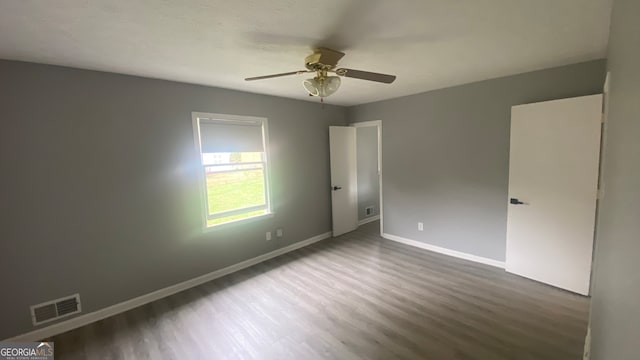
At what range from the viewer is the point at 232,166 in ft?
11.5

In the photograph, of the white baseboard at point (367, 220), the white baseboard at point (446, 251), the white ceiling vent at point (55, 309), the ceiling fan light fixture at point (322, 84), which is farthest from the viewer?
the white baseboard at point (367, 220)

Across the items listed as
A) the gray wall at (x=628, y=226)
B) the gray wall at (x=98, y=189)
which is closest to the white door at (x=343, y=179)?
the gray wall at (x=98, y=189)

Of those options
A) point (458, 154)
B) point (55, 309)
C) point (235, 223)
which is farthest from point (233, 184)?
point (458, 154)

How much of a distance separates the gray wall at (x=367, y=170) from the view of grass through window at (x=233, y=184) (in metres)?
2.55

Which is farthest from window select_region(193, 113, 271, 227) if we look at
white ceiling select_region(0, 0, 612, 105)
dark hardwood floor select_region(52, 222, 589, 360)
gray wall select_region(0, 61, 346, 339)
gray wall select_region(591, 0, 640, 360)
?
gray wall select_region(591, 0, 640, 360)

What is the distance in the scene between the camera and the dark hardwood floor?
207cm

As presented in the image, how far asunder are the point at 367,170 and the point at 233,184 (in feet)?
10.7

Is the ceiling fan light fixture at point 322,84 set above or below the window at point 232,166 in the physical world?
above

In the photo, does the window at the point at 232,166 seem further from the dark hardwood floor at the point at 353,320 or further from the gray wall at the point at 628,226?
the gray wall at the point at 628,226

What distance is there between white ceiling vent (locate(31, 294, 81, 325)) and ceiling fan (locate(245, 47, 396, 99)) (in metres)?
2.66

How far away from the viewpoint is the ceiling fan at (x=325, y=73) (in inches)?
78.8

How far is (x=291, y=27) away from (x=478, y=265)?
364 centimetres

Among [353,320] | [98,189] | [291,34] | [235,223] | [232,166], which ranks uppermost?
[291,34]

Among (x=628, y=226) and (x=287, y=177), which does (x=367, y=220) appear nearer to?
(x=287, y=177)
